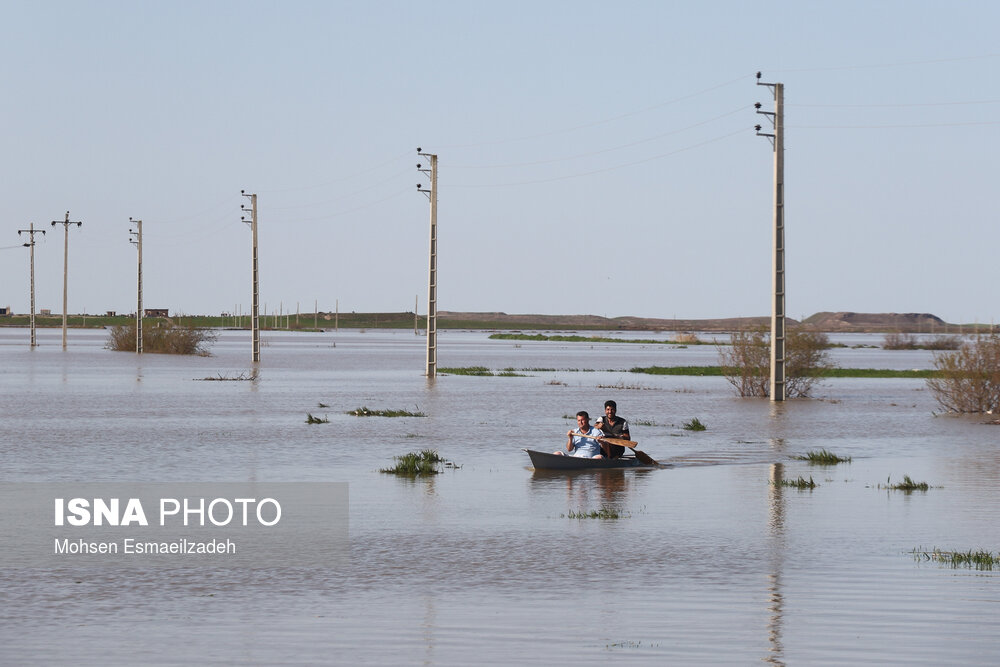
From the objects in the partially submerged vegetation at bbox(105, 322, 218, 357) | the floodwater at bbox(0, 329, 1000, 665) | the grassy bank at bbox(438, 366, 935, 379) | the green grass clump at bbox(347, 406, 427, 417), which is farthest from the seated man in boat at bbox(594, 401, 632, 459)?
the partially submerged vegetation at bbox(105, 322, 218, 357)

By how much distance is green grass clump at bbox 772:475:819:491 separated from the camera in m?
19.5

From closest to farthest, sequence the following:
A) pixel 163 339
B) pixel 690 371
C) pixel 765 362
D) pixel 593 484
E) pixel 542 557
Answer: pixel 542 557, pixel 593 484, pixel 765 362, pixel 690 371, pixel 163 339

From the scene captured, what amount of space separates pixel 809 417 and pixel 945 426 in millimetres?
4092

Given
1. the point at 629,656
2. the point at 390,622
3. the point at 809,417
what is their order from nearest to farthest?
1. the point at 629,656
2. the point at 390,622
3. the point at 809,417

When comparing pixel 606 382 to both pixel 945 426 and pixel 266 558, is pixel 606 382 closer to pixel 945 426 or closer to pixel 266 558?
pixel 945 426

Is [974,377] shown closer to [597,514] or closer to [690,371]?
[597,514]

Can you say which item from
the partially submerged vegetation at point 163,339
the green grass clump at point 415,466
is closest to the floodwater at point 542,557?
the green grass clump at point 415,466

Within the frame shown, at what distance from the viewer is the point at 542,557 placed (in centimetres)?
1310

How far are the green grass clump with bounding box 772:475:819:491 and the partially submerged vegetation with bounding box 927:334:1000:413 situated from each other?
728 inches

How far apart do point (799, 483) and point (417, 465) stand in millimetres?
6082

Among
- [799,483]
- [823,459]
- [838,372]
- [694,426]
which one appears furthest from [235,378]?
[799,483]

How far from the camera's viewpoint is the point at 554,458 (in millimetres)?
21438

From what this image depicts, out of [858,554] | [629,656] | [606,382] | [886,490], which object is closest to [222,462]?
[886,490]

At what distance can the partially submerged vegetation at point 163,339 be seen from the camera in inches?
3512
